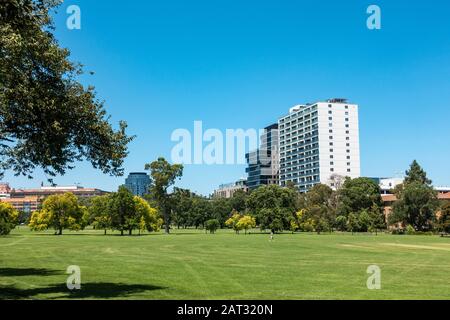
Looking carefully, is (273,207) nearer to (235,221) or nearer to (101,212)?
(235,221)

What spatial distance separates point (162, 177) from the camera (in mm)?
124500

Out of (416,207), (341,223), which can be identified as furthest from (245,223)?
(416,207)

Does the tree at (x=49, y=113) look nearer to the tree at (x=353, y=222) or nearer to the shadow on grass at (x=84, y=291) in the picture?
the shadow on grass at (x=84, y=291)

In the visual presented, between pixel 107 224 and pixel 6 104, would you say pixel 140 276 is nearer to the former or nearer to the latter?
pixel 6 104

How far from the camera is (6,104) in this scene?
2297 centimetres

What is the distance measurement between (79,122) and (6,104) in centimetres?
349

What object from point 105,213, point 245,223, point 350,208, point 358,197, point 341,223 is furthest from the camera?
point 350,208

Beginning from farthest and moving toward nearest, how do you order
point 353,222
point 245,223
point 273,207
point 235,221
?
point 235,221 → point 353,222 → point 273,207 → point 245,223

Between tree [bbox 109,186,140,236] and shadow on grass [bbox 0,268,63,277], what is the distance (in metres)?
75.3

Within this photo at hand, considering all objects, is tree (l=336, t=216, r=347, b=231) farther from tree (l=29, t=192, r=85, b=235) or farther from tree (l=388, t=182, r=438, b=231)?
tree (l=29, t=192, r=85, b=235)

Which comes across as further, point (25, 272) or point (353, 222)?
point (353, 222)

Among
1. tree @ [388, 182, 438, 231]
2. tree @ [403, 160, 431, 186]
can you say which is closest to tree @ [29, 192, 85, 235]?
tree @ [388, 182, 438, 231]

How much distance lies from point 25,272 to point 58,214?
84.5 m
